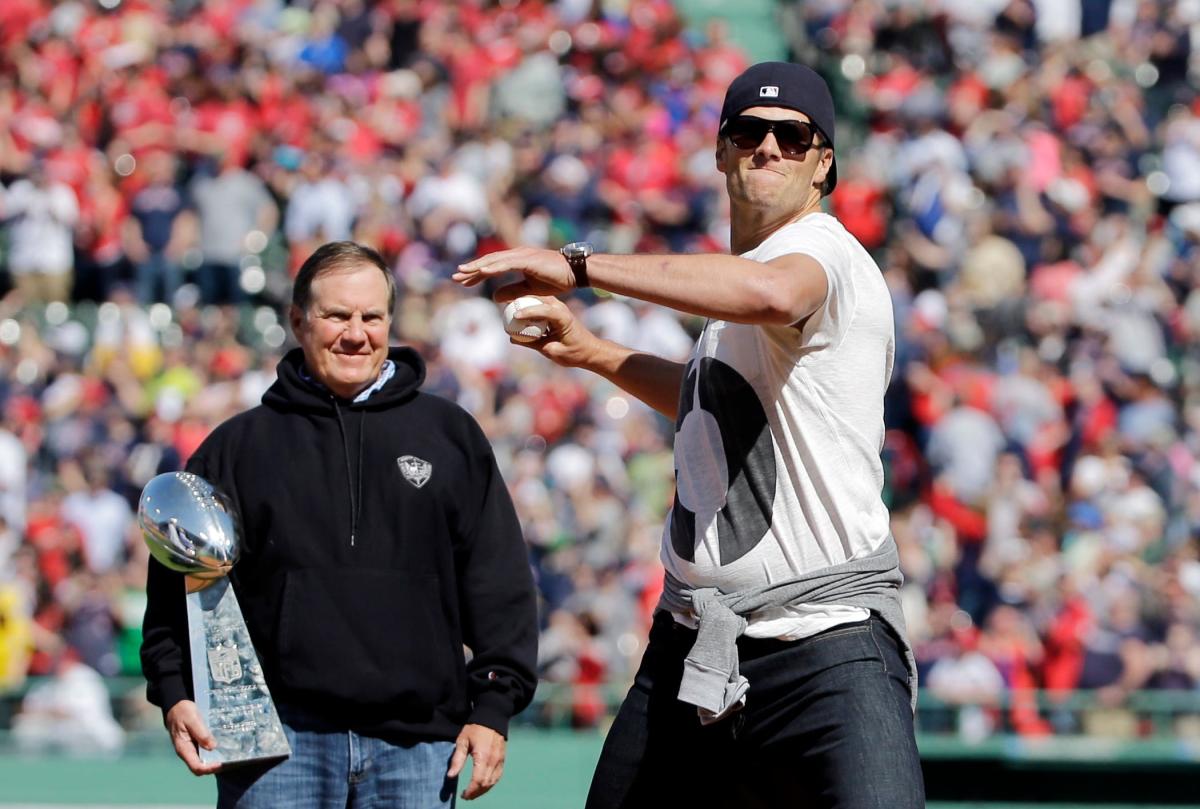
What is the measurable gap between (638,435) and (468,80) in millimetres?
4749

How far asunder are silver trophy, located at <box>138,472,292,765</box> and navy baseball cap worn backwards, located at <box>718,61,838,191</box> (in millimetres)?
1428

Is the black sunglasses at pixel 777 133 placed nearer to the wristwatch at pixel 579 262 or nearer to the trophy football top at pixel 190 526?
the wristwatch at pixel 579 262

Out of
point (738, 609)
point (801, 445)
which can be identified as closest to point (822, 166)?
point (801, 445)

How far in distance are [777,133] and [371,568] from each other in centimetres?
134

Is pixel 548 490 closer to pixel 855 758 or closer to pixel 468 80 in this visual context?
pixel 468 80

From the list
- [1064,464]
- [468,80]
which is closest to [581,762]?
[1064,464]

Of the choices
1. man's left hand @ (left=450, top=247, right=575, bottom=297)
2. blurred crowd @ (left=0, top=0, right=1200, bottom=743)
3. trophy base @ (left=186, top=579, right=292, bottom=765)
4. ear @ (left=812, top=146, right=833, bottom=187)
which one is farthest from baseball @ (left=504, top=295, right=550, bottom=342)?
blurred crowd @ (left=0, top=0, right=1200, bottom=743)

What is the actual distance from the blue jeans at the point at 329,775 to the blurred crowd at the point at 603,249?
5560 mm

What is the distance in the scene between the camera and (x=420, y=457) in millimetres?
4402

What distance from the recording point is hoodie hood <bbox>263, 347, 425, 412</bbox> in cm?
443

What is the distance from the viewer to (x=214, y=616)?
4.25 meters

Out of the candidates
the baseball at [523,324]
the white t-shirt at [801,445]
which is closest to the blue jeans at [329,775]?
the white t-shirt at [801,445]

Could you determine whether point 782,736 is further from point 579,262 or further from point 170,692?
point 170,692

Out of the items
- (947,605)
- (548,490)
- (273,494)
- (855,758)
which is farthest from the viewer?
(548,490)
